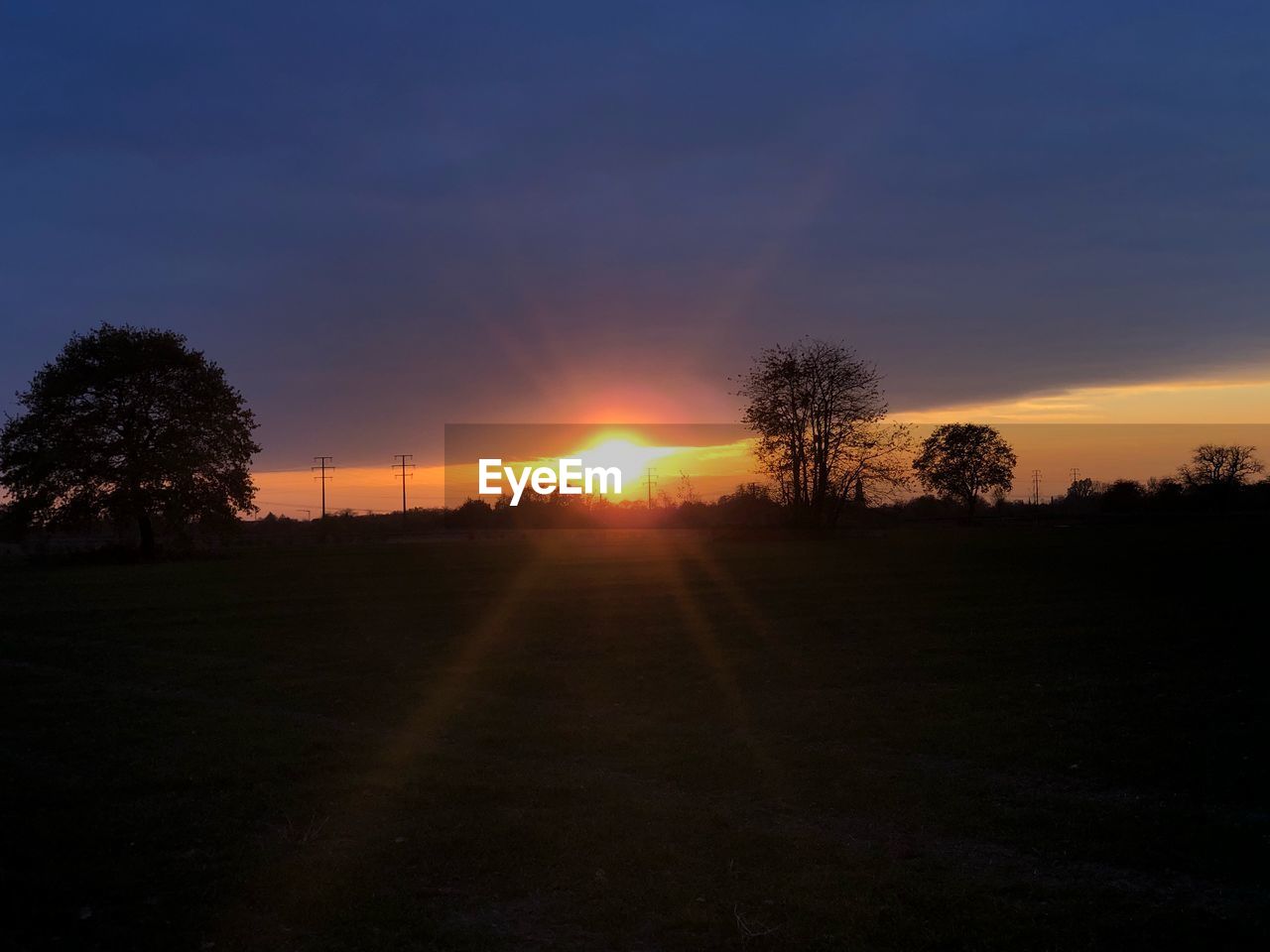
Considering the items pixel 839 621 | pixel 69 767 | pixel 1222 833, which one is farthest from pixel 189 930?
pixel 839 621

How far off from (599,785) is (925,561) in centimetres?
2933

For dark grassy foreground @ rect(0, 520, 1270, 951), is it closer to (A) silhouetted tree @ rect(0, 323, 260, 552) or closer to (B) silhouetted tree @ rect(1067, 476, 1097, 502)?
(A) silhouetted tree @ rect(0, 323, 260, 552)

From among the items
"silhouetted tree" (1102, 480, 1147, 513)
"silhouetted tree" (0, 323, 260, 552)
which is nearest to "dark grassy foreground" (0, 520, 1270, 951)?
"silhouetted tree" (0, 323, 260, 552)

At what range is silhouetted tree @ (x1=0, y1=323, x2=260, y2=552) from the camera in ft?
145

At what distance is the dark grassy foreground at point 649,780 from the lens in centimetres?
549

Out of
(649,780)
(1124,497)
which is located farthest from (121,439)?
(1124,497)

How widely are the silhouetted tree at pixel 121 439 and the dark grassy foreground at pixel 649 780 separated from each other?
1042 inches

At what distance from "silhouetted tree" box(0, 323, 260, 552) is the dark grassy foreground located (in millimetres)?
26471

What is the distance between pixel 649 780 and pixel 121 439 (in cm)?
4453

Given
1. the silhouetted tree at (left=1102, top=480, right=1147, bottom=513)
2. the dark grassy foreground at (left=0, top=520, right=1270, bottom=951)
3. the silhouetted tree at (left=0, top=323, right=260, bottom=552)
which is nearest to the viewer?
the dark grassy foreground at (left=0, top=520, right=1270, bottom=951)

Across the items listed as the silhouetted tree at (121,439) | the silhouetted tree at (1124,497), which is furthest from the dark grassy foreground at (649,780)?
the silhouetted tree at (1124,497)

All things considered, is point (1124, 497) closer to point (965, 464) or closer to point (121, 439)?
point (965, 464)

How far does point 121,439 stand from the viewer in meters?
45.1

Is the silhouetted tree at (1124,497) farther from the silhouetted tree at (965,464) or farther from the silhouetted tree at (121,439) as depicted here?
the silhouetted tree at (121,439)
